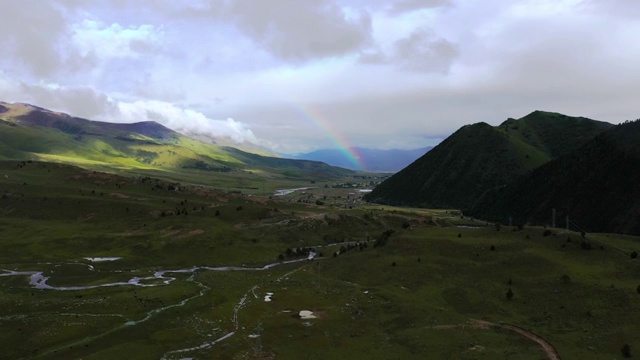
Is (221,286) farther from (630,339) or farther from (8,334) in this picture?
(630,339)

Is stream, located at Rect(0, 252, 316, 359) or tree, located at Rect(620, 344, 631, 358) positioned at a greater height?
tree, located at Rect(620, 344, 631, 358)

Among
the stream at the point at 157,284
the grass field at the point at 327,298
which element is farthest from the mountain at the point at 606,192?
the stream at the point at 157,284

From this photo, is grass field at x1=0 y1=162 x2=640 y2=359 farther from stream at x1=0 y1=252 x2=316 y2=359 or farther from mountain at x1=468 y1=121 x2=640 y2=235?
mountain at x1=468 y1=121 x2=640 y2=235

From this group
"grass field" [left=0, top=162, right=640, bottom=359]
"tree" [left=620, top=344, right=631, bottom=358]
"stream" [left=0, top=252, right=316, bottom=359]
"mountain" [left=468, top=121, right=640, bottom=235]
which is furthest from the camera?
"mountain" [left=468, top=121, right=640, bottom=235]

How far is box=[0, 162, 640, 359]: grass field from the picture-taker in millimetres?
58656

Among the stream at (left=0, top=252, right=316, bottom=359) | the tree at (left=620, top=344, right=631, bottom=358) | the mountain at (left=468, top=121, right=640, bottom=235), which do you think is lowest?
the stream at (left=0, top=252, right=316, bottom=359)

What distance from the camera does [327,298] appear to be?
81500mm

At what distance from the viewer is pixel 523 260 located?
86.2m

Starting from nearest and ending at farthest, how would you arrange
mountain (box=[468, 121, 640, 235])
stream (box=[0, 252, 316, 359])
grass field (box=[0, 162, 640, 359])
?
1. grass field (box=[0, 162, 640, 359])
2. stream (box=[0, 252, 316, 359])
3. mountain (box=[468, 121, 640, 235])

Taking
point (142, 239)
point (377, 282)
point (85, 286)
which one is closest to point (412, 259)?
point (377, 282)

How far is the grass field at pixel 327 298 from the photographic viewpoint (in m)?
58.7

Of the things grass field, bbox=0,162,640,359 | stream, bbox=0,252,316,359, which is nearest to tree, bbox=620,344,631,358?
grass field, bbox=0,162,640,359

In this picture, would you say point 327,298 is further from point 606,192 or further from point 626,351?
point 606,192

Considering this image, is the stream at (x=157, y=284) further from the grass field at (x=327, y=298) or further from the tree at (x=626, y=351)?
the tree at (x=626, y=351)
